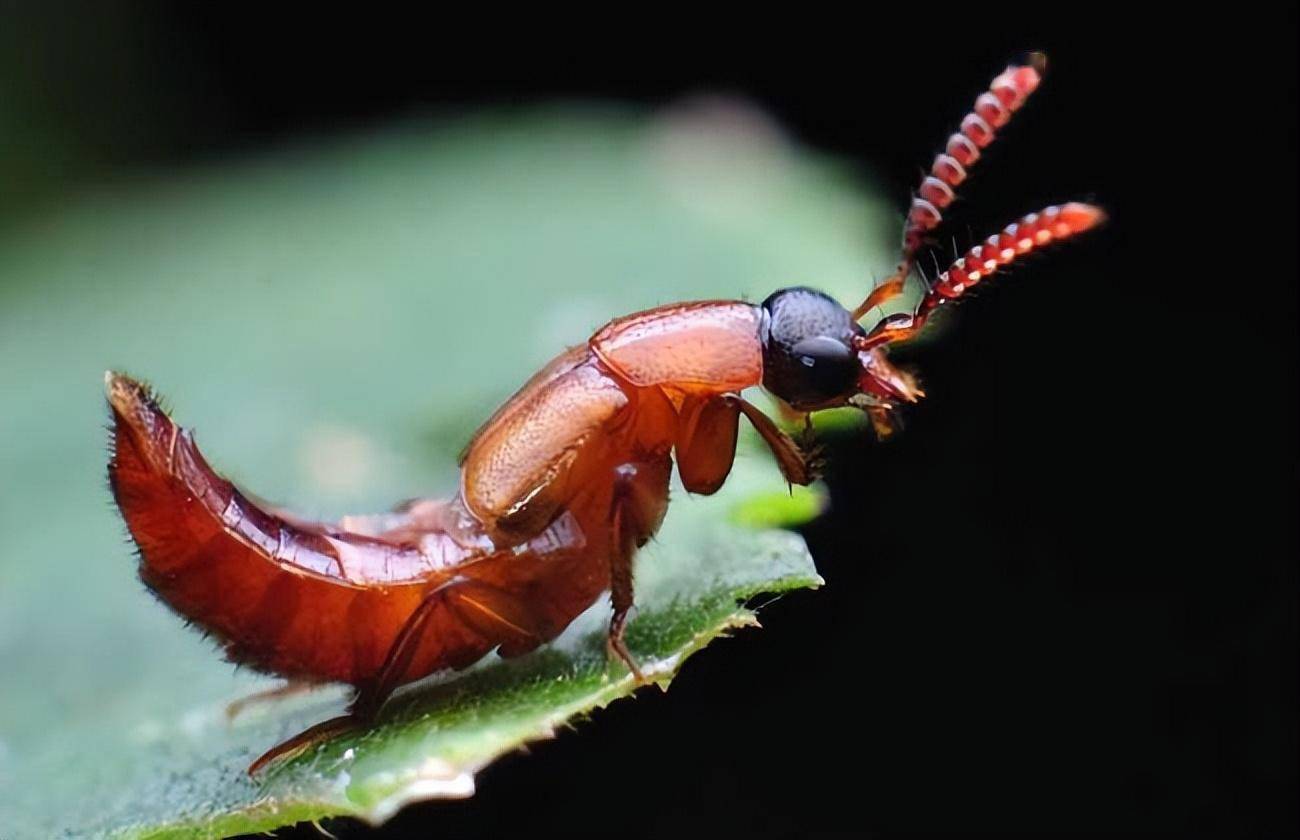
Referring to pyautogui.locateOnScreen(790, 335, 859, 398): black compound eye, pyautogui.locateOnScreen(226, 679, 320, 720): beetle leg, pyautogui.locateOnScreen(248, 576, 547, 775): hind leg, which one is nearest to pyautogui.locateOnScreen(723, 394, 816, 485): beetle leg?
pyautogui.locateOnScreen(790, 335, 859, 398): black compound eye

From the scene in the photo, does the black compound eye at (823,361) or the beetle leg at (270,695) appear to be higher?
the black compound eye at (823,361)

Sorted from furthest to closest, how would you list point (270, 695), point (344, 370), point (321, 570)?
point (344, 370), point (270, 695), point (321, 570)

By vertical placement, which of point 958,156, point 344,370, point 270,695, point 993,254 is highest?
point 344,370

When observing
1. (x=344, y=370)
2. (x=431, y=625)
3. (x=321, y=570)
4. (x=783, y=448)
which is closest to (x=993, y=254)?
(x=783, y=448)

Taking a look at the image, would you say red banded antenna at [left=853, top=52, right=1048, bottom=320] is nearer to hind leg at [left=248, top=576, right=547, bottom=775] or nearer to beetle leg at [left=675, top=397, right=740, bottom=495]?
beetle leg at [left=675, top=397, right=740, bottom=495]

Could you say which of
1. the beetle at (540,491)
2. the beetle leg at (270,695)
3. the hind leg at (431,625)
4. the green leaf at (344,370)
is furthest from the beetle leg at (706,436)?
the beetle leg at (270,695)

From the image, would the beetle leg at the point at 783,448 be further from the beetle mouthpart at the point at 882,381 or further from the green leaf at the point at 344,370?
the beetle mouthpart at the point at 882,381

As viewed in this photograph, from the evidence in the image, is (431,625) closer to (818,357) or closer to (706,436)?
(706,436)
